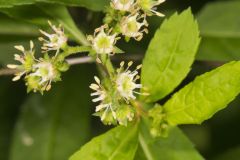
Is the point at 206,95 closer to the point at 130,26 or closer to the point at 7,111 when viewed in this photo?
the point at 130,26

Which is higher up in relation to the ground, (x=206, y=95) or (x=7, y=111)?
(x=7, y=111)

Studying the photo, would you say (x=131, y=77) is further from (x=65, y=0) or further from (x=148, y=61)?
(x=65, y=0)

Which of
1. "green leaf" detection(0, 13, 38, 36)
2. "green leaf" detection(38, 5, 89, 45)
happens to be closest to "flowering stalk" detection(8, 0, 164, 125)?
"green leaf" detection(38, 5, 89, 45)

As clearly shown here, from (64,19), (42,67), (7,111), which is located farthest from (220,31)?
(7,111)

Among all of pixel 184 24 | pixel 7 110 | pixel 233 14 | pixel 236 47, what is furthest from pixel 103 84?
pixel 7 110

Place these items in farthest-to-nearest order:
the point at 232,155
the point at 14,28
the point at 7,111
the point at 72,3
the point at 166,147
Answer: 1. the point at 7,111
2. the point at 232,155
3. the point at 14,28
4. the point at 166,147
5. the point at 72,3

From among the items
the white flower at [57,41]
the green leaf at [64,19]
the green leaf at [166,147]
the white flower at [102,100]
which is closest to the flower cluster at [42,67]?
the white flower at [57,41]
